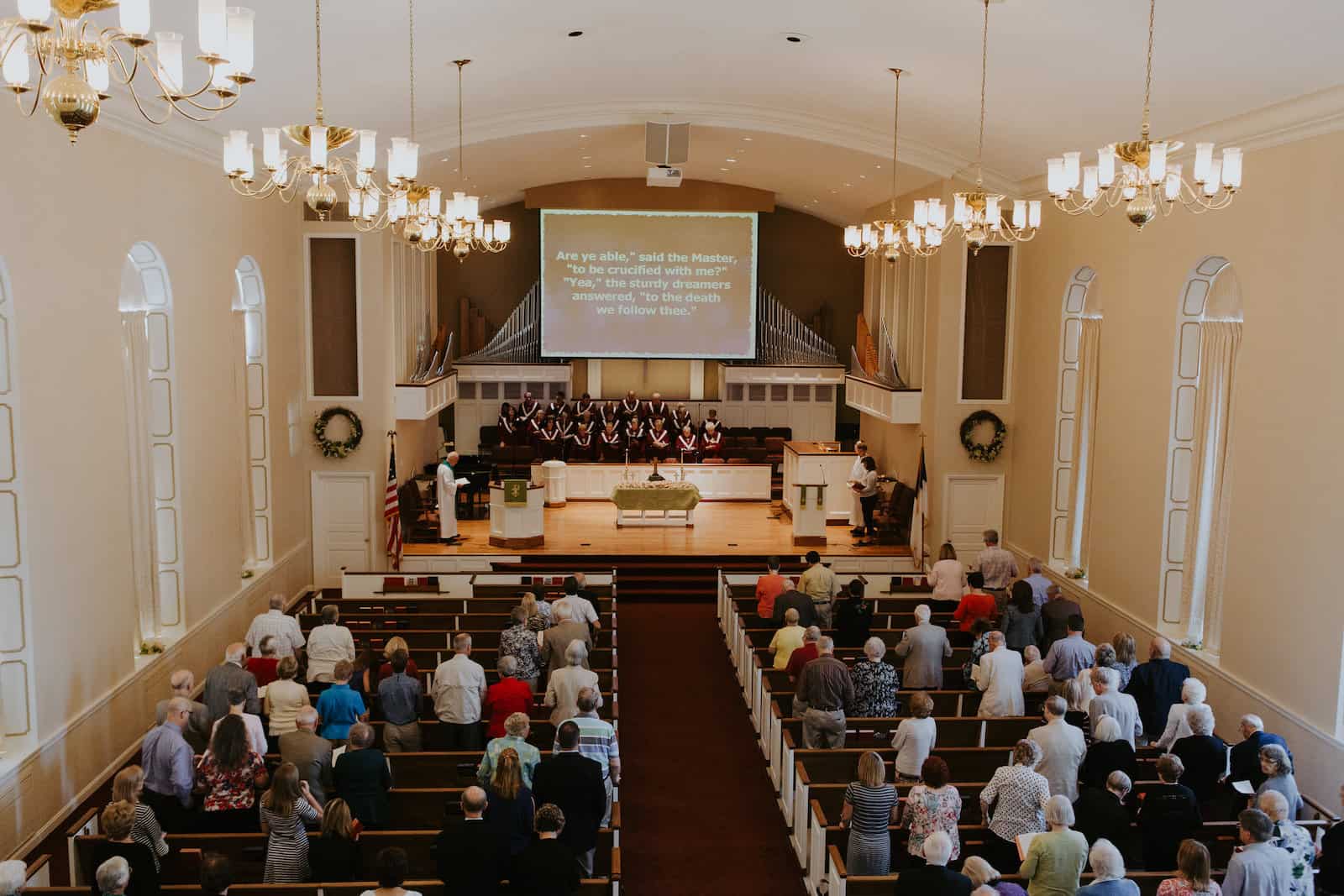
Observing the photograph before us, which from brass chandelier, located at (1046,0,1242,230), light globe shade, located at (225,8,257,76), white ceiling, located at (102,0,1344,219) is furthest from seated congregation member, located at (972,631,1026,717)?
light globe shade, located at (225,8,257,76)

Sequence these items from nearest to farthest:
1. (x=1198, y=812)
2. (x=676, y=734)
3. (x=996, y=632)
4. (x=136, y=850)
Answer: (x=136, y=850) → (x=1198, y=812) → (x=996, y=632) → (x=676, y=734)

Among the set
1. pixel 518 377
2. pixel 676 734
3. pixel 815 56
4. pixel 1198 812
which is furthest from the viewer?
pixel 518 377

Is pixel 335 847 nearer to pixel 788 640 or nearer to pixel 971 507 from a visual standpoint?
pixel 788 640

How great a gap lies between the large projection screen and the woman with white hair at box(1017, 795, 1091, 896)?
16.3 metres

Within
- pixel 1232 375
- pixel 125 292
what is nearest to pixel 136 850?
pixel 125 292

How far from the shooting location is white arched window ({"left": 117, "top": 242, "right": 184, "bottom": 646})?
10.9 meters

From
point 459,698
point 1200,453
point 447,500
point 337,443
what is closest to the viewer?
point 459,698

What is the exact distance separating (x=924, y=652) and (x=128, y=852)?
6.24 metres

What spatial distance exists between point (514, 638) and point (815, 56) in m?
6.79

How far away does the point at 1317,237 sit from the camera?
898 centimetres

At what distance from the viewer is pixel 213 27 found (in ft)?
12.7

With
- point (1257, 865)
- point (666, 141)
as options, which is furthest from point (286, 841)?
point (666, 141)

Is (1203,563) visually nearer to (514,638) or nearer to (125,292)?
(514,638)

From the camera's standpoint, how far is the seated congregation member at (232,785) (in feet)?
22.7
